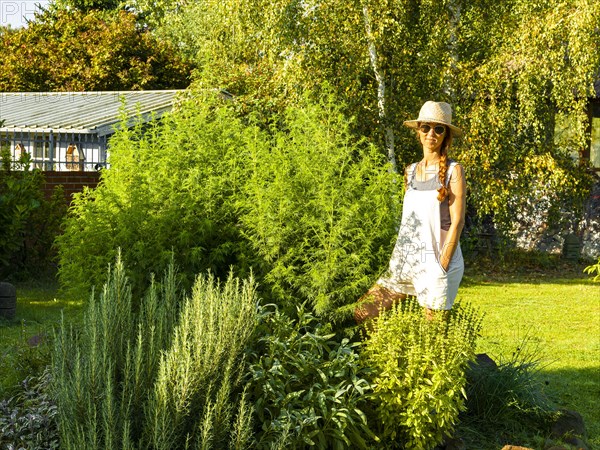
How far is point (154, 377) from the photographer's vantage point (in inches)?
173

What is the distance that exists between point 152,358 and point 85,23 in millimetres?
27381

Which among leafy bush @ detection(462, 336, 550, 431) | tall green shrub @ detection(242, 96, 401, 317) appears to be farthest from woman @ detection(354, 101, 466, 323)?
leafy bush @ detection(462, 336, 550, 431)

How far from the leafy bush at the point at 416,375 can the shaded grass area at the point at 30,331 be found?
190 centimetres

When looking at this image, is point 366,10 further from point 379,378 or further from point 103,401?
point 103,401

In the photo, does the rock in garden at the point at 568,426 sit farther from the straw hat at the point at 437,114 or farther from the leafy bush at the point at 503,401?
the straw hat at the point at 437,114

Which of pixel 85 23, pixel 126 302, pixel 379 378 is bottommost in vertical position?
pixel 379 378

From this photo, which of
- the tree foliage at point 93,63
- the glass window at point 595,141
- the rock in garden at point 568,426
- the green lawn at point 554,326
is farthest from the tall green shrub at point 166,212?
the tree foliage at point 93,63

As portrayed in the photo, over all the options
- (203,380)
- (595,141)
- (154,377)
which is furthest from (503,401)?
(595,141)

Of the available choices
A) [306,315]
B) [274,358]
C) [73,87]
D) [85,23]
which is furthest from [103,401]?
[85,23]

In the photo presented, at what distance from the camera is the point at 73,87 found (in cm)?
2786

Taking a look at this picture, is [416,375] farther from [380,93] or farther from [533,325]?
[380,93]

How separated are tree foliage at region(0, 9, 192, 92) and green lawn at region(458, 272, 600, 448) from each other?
1615cm

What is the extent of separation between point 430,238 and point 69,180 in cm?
970

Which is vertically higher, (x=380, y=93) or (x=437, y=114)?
(x=380, y=93)
